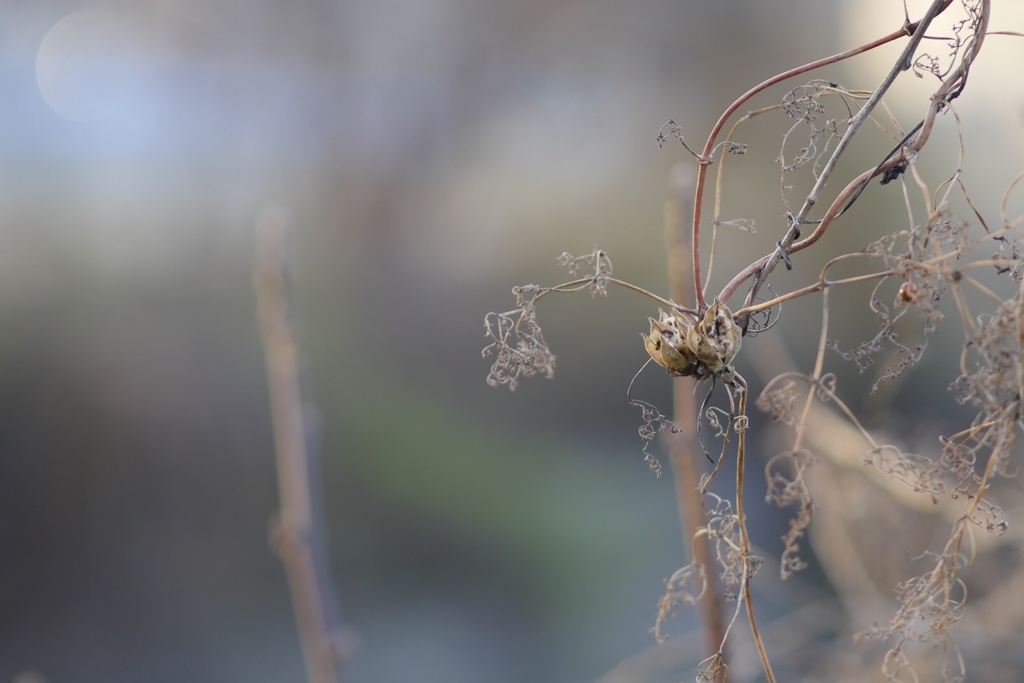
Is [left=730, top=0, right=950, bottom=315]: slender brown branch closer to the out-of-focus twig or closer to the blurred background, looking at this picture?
the out-of-focus twig

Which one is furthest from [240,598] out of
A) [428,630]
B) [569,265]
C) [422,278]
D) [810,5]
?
[810,5]

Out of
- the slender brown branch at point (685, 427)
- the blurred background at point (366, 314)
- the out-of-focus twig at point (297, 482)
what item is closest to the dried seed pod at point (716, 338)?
the slender brown branch at point (685, 427)

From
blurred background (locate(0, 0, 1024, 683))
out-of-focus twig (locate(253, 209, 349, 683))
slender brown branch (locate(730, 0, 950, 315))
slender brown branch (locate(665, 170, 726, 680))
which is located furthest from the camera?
blurred background (locate(0, 0, 1024, 683))

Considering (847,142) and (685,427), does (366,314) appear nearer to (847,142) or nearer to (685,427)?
(685,427)

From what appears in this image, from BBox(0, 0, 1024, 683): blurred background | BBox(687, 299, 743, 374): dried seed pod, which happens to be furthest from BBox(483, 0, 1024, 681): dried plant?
BBox(0, 0, 1024, 683): blurred background

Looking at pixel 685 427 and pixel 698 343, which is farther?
pixel 685 427

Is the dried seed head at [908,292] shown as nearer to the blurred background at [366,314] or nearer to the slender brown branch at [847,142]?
the slender brown branch at [847,142]

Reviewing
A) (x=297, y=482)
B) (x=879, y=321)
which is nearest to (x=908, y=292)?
(x=879, y=321)
